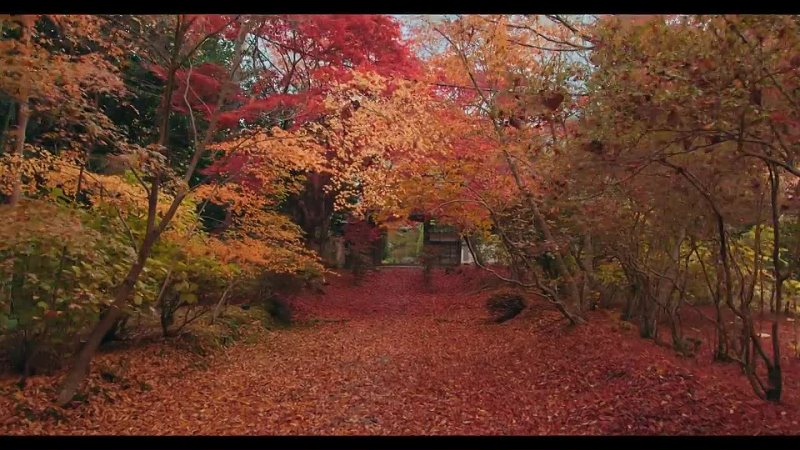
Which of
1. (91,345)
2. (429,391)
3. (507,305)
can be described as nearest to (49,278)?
(91,345)

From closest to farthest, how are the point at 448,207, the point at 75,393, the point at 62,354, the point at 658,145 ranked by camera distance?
the point at 658,145, the point at 75,393, the point at 62,354, the point at 448,207

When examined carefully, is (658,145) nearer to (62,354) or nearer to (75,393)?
(75,393)

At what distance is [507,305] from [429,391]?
17.6ft

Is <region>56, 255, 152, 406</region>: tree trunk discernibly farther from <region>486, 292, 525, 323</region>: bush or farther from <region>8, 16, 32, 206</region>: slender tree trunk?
<region>486, 292, 525, 323</region>: bush

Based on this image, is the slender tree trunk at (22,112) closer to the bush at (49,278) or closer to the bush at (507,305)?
the bush at (49,278)

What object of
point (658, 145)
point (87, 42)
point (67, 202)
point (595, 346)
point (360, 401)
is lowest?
point (360, 401)

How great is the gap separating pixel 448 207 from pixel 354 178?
73.8 inches

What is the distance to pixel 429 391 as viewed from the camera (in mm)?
5879

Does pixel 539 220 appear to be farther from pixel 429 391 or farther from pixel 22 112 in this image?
pixel 22 112

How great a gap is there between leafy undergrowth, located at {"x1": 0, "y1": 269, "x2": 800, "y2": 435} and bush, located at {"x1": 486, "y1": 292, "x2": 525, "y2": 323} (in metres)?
1.26

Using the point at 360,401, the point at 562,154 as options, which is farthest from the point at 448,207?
the point at 562,154

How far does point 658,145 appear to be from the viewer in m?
3.43

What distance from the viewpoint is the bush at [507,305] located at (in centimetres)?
1088
